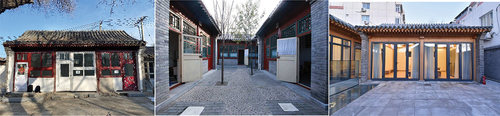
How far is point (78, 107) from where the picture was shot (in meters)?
3.32

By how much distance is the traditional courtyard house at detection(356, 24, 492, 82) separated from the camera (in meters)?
5.56

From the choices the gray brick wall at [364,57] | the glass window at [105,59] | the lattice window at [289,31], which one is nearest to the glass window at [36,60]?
the glass window at [105,59]

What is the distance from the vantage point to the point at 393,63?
5.76 meters

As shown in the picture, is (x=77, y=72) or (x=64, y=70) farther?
(x=77, y=72)

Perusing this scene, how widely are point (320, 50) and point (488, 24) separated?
680 cm

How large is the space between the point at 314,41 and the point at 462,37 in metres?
6.89

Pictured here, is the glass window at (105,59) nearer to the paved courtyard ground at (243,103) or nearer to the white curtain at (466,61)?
the paved courtyard ground at (243,103)

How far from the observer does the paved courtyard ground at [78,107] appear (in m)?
3.14

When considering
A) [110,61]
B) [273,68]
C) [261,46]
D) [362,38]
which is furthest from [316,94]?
[110,61]

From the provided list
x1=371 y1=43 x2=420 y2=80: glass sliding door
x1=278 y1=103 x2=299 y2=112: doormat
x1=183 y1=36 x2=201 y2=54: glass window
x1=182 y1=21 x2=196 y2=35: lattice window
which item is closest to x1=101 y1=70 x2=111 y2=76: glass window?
x1=183 y1=36 x2=201 y2=54: glass window

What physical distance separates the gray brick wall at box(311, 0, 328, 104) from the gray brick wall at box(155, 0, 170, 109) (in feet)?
9.14

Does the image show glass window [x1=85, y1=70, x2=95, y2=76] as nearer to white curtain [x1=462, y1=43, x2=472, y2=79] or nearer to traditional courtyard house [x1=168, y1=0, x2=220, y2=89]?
traditional courtyard house [x1=168, y1=0, x2=220, y2=89]

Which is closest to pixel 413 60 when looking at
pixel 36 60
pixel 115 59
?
pixel 115 59

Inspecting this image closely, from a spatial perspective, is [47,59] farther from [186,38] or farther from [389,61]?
[389,61]
